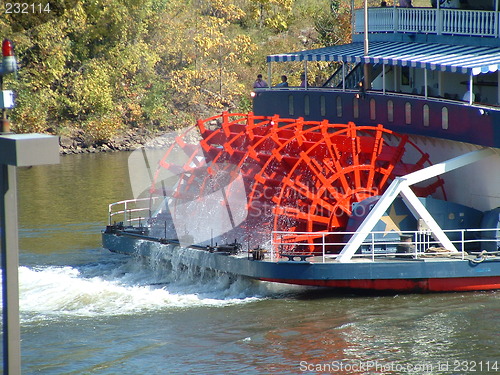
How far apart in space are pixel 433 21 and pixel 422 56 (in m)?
1.53

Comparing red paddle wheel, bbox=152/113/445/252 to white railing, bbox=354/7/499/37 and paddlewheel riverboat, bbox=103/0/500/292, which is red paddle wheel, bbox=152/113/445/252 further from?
white railing, bbox=354/7/499/37

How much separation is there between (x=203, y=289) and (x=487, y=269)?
431 centimetres

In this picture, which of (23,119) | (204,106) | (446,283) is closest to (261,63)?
(204,106)

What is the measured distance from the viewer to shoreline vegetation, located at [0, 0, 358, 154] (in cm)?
3225

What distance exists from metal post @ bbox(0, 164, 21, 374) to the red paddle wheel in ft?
27.2

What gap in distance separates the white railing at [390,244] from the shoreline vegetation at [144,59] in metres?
18.0

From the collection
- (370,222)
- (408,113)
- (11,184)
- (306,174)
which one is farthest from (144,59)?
(11,184)

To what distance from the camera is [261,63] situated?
39.2m

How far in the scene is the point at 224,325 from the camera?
13258 mm

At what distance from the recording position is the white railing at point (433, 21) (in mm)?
16484

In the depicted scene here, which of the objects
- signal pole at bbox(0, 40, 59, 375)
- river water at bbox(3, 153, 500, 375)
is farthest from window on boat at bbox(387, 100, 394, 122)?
signal pole at bbox(0, 40, 59, 375)

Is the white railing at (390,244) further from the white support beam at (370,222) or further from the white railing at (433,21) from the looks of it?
the white railing at (433,21)

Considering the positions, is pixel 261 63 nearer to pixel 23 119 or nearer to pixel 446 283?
pixel 23 119

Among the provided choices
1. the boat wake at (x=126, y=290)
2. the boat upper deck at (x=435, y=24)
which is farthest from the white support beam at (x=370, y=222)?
the boat upper deck at (x=435, y=24)
